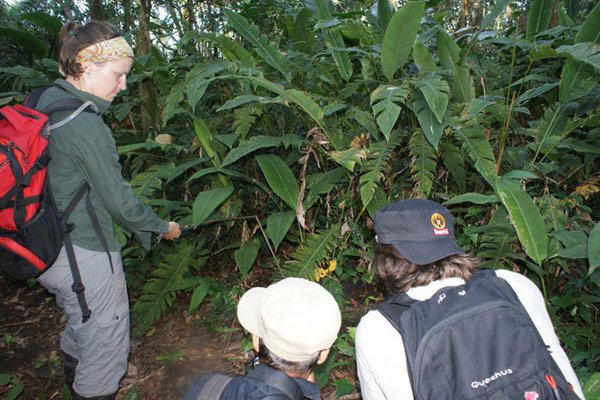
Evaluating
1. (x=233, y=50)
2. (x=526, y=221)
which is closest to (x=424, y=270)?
(x=526, y=221)

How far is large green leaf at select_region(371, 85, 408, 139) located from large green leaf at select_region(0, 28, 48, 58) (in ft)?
13.4


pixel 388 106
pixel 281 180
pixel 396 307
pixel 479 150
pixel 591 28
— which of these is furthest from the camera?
pixel 281 180

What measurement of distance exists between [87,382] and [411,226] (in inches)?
69.9

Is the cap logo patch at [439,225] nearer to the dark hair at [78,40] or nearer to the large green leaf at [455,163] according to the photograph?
the dark hair at [78,40]

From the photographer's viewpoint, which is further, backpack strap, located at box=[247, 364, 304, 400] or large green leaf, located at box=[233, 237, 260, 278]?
large green leaf, located at box=[233, 237, 260, 278]

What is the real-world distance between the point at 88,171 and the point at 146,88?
8.03 ft

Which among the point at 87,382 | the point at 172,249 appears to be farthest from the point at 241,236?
the point at 87,382

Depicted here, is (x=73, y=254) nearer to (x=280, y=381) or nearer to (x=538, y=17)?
(x=280, y=381)

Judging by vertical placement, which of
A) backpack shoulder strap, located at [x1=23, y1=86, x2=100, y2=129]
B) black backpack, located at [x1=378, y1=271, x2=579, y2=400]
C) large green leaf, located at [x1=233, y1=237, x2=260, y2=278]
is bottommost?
large green leaf, located at [x1=233, y1=237, x2=260, y2=278]

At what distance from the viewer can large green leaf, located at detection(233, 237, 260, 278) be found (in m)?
3.43

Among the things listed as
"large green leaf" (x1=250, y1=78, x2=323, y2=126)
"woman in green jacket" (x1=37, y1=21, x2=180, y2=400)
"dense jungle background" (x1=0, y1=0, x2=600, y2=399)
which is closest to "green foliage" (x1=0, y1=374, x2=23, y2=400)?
"dense jungle background" (x1=0, y1=0, x2=600, y2=399)

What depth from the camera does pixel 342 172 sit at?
10.6 ft

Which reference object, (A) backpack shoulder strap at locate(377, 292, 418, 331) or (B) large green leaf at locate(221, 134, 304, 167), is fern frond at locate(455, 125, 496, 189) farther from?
(A) backpack shoulder strap at locate(377, 292, 418, 331)

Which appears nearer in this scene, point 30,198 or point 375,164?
point 30,198
